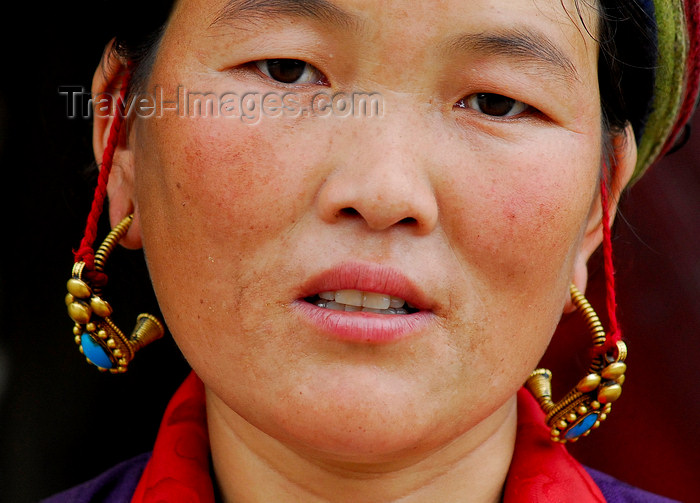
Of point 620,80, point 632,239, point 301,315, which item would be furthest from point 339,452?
point 632,239

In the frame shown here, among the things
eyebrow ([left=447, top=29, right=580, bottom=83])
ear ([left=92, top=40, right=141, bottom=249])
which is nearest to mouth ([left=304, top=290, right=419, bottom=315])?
eyebrow ([left=447, top=29, right=580, bottom=83])

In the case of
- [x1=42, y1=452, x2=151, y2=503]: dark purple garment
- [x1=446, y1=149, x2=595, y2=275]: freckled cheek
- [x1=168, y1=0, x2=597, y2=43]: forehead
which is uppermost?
[x1=168, y1=0, x2=597, y2=43]: forehead

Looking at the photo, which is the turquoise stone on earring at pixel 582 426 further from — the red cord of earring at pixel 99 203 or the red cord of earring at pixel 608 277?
the red cord of earring at pixel 99 203

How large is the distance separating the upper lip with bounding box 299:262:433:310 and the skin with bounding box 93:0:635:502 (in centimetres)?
1

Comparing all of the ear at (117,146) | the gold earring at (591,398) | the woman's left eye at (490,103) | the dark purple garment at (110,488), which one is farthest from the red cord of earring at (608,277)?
the dark purple garment at (110,488)

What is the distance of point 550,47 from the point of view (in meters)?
1.42

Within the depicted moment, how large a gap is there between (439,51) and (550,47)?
0.68ft

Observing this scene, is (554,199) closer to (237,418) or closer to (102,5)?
(237,418)

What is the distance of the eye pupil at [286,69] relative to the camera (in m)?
1.41

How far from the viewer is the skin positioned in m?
1.31

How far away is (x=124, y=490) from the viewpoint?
1.89 meters

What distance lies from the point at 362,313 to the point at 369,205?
0.19 meters

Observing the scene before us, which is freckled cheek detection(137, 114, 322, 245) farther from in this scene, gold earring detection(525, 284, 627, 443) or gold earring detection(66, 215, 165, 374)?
gold earring detection(525, 284, 627, 443)

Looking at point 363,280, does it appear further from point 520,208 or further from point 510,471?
point 510,471
